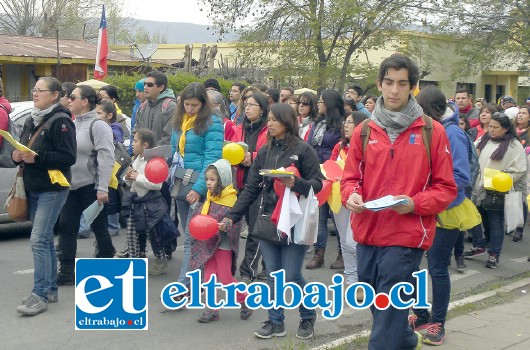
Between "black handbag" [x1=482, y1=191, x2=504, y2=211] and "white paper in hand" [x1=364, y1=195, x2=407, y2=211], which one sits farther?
"black handbag" [x1=482, y1=191, x2=504, y2=211]

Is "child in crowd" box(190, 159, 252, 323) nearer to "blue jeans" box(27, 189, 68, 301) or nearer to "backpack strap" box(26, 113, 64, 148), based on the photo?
"blue jeans" box(27, 189, 68, 301)

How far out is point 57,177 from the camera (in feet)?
21.2

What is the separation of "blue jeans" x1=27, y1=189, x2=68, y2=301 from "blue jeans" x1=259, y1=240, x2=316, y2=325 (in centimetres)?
191

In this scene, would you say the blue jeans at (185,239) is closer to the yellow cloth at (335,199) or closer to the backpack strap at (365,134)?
the yellow cloth at (335,199)

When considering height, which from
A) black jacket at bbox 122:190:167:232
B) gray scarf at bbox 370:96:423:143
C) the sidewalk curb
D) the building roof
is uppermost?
the building roof

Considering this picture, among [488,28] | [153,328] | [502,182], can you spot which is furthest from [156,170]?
[488,28]

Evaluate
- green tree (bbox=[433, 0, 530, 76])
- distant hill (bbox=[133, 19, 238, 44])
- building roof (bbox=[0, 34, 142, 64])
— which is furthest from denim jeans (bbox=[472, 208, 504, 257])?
distant hill (bbox=[133, 19, 238, 44])

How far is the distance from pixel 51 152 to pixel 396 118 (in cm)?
327

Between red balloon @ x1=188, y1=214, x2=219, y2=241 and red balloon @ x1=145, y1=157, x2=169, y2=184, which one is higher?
red balloon @ x1=145, y1=157, x2=169, y2=184

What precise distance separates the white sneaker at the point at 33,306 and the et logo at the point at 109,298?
393mm

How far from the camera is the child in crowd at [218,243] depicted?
650 centimetres

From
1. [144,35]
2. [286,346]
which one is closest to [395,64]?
[286,346]

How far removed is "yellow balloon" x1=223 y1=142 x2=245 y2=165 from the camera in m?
7.51

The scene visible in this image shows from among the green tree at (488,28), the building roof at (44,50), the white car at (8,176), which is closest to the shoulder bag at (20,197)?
the white car at (8,176)
